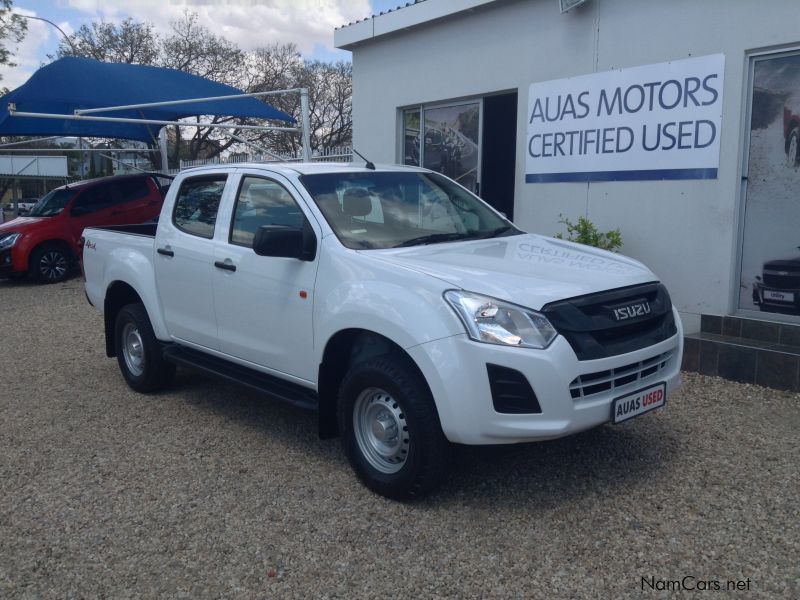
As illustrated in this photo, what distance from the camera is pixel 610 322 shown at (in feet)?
12.8

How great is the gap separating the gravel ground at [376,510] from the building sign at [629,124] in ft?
8.20

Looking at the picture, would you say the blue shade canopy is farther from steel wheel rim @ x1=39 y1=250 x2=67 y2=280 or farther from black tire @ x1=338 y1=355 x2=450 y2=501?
black tire @ x1=338 y1=355 x2=450 y2=501

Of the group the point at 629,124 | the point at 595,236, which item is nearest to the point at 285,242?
the point at 595,236

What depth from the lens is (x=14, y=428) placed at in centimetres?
567

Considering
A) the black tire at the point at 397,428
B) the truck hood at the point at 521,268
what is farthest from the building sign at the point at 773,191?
the black tire at the point at 397,428

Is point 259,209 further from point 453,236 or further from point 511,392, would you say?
point 511,392

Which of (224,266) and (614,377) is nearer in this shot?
(614,377)

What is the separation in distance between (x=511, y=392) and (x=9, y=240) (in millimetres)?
12386

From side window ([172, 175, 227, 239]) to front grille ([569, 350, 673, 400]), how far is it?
292cm

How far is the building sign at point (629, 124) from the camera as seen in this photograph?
6.97m

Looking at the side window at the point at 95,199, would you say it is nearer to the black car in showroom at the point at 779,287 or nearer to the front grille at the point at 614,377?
the black car in showroom at the point at 779,287

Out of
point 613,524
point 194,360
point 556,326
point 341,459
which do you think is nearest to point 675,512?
point 613,524

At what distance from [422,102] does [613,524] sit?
7.26m

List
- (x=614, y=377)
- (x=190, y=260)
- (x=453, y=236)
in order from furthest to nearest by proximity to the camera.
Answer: (x=190, y=260) → (x=453, y=236) → (x=614, y=377)
